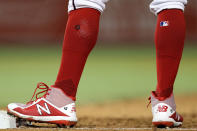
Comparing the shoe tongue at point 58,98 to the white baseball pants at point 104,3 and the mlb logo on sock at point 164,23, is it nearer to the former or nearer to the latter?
the white baseball pants at point 104,3

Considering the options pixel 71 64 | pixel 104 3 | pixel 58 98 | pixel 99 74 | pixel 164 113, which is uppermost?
pixel 104 3

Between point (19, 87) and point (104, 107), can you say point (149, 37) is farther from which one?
point (104, 107)

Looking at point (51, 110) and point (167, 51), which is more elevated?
point (167, 51)

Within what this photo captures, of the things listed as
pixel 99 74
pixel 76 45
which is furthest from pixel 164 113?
pixel 99 74

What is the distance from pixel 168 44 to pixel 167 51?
0.04m

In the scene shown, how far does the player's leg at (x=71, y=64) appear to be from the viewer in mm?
2223

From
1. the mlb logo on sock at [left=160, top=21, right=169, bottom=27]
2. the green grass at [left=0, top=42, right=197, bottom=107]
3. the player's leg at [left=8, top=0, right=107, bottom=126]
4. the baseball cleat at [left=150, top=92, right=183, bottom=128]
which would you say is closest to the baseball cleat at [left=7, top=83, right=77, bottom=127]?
the player's leg at [left=8, top=0, right=107, bottom=126]

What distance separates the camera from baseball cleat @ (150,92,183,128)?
2256 mm

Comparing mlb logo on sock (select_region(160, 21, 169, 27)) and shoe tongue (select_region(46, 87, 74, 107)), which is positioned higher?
mlb logo on sock (select_region(160, 21, 169, 27))

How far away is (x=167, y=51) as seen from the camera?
7.61ft

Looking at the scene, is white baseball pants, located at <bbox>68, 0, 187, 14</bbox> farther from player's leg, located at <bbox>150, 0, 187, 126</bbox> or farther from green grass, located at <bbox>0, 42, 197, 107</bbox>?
green grass, located at <bbox>0, 42, 197, 107</bbox>

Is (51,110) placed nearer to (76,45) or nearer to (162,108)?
(76,45)

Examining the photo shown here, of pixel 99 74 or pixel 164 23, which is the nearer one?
pixel 164 23

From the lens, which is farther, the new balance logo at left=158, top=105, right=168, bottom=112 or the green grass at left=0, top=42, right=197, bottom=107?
the green grass at left=0, top=42, right=197, bottom=107
